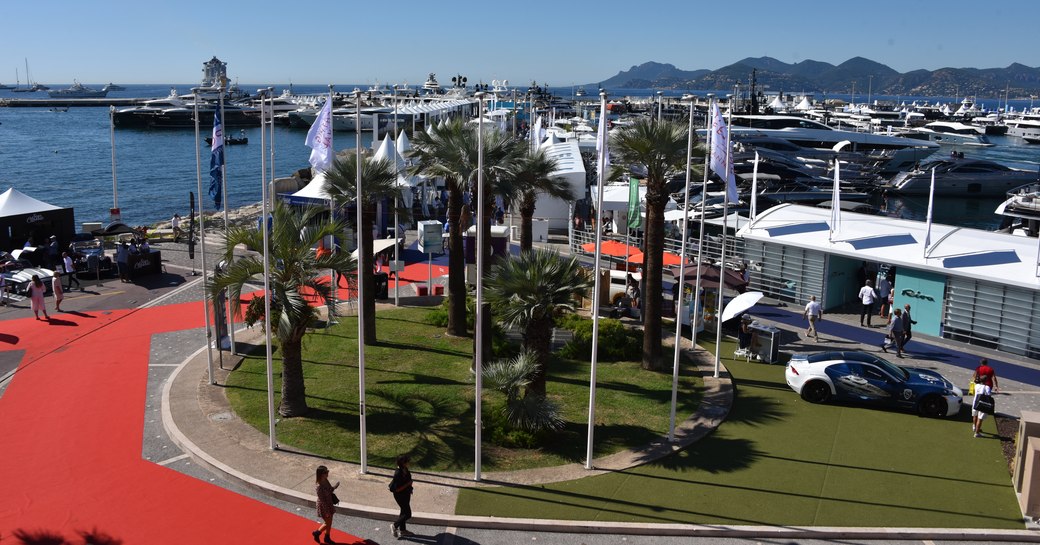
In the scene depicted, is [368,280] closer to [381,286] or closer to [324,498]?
[381,286]

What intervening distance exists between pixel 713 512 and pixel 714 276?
11.6 metres

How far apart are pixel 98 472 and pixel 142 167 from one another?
83166mm

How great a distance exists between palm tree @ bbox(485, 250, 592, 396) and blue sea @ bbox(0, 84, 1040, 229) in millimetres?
19669

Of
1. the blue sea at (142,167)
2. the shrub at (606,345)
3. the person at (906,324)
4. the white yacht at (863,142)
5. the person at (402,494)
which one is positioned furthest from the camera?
the white yacht at (863,142)

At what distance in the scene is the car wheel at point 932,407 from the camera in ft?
56.0

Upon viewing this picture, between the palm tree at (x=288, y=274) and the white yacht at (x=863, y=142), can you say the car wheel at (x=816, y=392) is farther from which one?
the white yacht at (x=863, y=142)

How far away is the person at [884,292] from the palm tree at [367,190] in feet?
52.1

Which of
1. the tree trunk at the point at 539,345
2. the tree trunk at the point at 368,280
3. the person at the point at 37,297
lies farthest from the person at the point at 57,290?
the tree trunk at the point at 539,345

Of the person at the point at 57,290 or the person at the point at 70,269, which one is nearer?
the person at the point at 57,290

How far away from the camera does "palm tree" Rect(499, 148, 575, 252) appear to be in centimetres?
2229

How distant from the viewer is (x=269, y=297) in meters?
15.0

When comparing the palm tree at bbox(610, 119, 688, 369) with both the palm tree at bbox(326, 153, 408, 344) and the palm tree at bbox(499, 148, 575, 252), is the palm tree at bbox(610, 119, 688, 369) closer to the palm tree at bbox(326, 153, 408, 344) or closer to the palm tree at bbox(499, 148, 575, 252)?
the palm tree at bbox(499, 148, 575, 252)

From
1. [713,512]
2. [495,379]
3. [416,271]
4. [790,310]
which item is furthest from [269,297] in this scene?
[790,310]

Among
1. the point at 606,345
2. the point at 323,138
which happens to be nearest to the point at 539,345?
the point at 606,345
